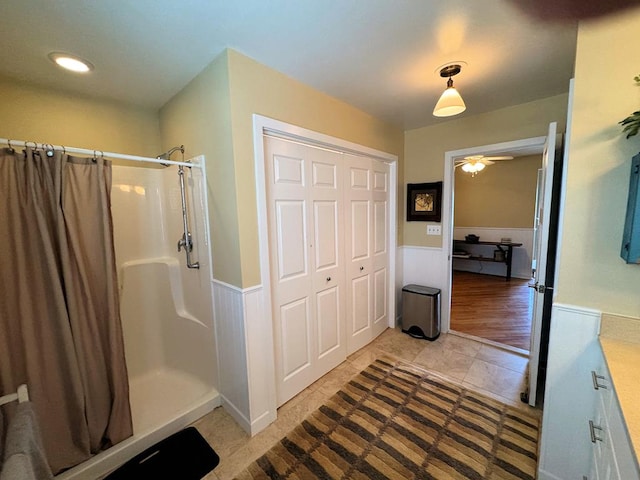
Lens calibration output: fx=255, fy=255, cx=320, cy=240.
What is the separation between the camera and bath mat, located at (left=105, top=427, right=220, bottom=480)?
143 cm

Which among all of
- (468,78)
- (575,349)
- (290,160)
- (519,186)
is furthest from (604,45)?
(519,186)

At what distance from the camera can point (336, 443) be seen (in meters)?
1.59

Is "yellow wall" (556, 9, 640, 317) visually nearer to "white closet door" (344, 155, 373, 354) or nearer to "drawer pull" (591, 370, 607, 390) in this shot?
"drawer pull" (591, 370, 607, 390)

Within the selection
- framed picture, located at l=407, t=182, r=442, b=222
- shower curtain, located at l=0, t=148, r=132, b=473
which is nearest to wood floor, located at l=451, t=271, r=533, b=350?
framed picture, located at l=407, t=182, r=442, b=222

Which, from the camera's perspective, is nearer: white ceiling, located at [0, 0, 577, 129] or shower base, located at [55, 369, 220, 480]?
white ceiling, located at [0, 0, 577, 129]

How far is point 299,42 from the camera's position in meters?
1.39

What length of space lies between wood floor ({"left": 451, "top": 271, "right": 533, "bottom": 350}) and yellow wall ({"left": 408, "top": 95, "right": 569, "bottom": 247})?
1.18m

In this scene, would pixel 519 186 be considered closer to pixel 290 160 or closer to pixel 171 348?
pixel 290 160

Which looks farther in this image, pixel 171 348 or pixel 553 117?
pixel 171 348

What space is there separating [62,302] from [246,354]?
1029mm

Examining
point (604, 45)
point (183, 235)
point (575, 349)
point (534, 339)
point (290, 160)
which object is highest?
point (604, 45)

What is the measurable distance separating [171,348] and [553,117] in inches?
150

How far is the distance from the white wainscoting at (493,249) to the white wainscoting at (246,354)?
212 inches

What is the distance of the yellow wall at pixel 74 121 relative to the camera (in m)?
1.70
